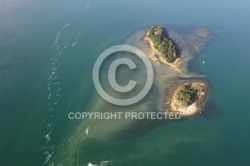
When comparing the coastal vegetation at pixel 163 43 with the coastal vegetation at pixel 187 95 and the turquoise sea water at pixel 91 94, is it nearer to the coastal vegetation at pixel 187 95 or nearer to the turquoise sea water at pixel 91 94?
the turquoise sea water at pixel 91 94

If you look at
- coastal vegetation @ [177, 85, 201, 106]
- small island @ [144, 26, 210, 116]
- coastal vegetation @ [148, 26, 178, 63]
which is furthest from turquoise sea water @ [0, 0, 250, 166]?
coastal vegetation @ [148, 26, 178, 63]

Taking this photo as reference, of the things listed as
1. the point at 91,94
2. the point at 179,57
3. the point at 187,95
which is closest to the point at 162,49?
the point at 179,57

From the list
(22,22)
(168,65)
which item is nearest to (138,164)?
(168,65)

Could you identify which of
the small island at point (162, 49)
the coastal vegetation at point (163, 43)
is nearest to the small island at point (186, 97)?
the small island at point (162, 49)

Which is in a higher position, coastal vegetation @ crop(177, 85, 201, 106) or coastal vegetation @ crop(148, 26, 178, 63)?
coastal vegetation @ crop(148, 26, 178, 63)

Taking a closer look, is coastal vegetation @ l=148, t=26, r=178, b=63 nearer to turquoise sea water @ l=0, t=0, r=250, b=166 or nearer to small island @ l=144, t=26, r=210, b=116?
small island @ l=144, t=26, r=210, b=116

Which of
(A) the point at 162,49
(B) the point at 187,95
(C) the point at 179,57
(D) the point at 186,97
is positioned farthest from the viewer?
(C) the point at 179,57

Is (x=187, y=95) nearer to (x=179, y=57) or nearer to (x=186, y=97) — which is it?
(x=186, y=97)
